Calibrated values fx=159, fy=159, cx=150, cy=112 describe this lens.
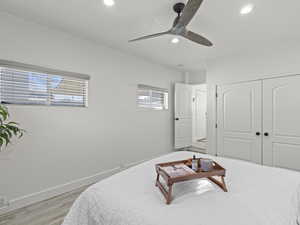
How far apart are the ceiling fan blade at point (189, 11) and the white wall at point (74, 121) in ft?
5.80

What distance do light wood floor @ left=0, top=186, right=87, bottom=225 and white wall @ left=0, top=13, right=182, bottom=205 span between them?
202mm

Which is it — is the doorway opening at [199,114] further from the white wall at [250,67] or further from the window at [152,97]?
the white wall at [250,67]

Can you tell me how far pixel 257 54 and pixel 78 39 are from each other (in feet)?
10.8

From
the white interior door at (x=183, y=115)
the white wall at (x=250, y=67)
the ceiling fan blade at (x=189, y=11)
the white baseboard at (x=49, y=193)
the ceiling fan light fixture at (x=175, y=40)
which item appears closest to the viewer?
the ceiling fan blade at (x=189, y=11)

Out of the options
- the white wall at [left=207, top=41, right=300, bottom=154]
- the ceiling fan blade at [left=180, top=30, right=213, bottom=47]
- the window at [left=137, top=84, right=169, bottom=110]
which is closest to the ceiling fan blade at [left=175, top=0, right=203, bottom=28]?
the ceiling fan blade at [left=180, top=30, right=213, bottom=47]

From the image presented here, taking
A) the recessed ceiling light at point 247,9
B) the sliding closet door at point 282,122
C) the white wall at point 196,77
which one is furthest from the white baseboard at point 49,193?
the white wall at point 196,77

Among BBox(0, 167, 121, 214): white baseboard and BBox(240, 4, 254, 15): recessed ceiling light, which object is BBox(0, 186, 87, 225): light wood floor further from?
BBox(240, 4, 254, 15): recessed ceiling light

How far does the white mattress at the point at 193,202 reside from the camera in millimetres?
816

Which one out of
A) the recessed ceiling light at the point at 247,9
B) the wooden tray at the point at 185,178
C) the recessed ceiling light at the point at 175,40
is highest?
the recessed ceiling light at the point at 175,40

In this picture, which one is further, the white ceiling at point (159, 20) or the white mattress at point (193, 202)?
the white ceiling at point (159, 20)

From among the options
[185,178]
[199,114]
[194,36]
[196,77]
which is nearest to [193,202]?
[185,178]

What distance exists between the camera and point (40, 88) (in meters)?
2.26

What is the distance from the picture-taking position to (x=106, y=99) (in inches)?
117

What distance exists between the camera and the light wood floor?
1.79m
